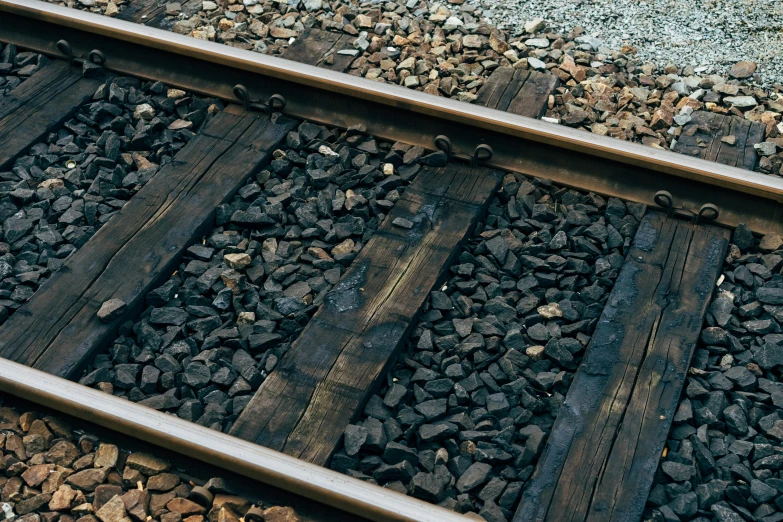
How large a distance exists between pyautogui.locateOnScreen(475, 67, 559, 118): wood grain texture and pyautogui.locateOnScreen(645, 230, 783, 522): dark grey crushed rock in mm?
1460

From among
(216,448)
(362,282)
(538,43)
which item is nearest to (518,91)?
(538,43)

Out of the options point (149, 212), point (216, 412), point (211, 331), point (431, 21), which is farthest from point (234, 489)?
point (431, 21)

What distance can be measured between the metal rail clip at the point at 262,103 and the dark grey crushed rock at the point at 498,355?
4.28ft

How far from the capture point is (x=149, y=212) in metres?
4.90

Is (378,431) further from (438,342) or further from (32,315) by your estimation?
(32,315)

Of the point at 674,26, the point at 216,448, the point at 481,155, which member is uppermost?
the point at 216,448

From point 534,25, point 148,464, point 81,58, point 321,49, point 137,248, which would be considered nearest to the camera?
point 148,464

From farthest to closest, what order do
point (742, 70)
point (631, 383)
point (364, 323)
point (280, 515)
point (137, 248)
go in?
point (742, 70) → point (137, 248) → point (364, 323) → point (631, 383) → point (280, 515)

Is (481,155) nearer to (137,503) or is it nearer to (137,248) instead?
(137,248)

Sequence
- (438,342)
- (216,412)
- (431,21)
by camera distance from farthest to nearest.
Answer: (431,21)
(438,342)
(216,412)

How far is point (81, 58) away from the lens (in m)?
5.93

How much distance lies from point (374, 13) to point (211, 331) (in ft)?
9.58

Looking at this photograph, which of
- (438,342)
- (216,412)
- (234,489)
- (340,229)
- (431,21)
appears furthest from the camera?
(431,21)

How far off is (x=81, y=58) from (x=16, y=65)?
0.38 metres
